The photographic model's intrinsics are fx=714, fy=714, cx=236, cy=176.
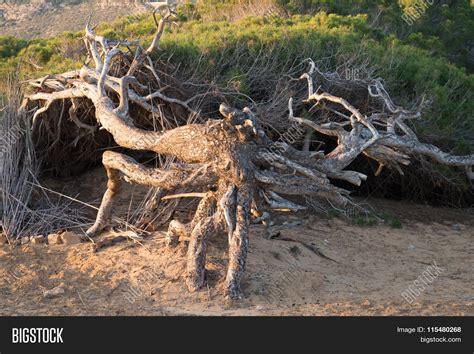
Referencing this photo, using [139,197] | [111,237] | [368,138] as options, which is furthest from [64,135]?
[368,138]

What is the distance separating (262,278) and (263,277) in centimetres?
3

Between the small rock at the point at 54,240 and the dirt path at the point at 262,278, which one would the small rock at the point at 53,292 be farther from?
the small rock at the point at 54,240

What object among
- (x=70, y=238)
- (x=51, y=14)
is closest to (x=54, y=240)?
(x=70, y=238)

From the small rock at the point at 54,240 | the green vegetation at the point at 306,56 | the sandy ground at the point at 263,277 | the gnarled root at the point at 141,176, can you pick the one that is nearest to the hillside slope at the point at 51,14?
the green vegetation at the point at 306,56

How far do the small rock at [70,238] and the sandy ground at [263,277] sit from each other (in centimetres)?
11

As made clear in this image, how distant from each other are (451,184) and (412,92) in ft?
5.34

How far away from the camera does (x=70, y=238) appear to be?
25.9 ft

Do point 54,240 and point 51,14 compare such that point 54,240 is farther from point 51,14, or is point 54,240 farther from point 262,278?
point 51,14

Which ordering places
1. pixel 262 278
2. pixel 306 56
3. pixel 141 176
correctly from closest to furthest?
1. pixel 262 278
2. pixel 141 176
3. pixel 306 56

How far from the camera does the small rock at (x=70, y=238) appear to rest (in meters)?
7.89

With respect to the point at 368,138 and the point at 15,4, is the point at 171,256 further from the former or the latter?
the point at 15,4

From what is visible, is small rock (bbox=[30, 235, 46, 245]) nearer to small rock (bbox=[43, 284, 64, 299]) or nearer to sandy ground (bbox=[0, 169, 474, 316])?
sandy ground (bbox=[0, 169, 474, 316])

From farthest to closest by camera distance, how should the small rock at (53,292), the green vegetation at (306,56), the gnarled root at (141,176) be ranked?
the green vegetation at (306,56) < the gnarled root at (141,176) < the small rock at (53,292)

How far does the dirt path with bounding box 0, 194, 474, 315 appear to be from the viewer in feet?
20.8
